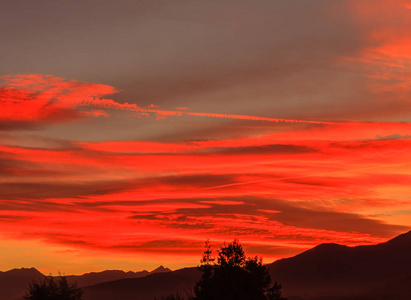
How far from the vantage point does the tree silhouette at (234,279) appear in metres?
75.6

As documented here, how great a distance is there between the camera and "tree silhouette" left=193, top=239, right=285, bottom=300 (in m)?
75.6

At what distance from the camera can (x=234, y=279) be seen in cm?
7625

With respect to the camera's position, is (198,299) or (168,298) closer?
(198,299)

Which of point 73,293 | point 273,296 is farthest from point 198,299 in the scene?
point 73,293

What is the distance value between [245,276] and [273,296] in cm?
511

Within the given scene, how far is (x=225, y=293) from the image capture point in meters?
75.8

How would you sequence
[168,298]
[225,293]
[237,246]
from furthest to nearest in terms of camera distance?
[168,298] → [237,246] → [225,293]

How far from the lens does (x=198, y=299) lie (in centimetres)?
7825

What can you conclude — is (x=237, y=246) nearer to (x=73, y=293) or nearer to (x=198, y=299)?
(x=198, y=299)

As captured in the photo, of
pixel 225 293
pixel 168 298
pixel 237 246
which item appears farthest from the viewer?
pixel 168 298

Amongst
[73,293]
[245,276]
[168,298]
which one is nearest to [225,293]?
[245,276]

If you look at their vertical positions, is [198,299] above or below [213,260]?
below

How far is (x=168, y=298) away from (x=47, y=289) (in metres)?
18.7

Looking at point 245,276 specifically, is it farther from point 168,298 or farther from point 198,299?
point 168,298
